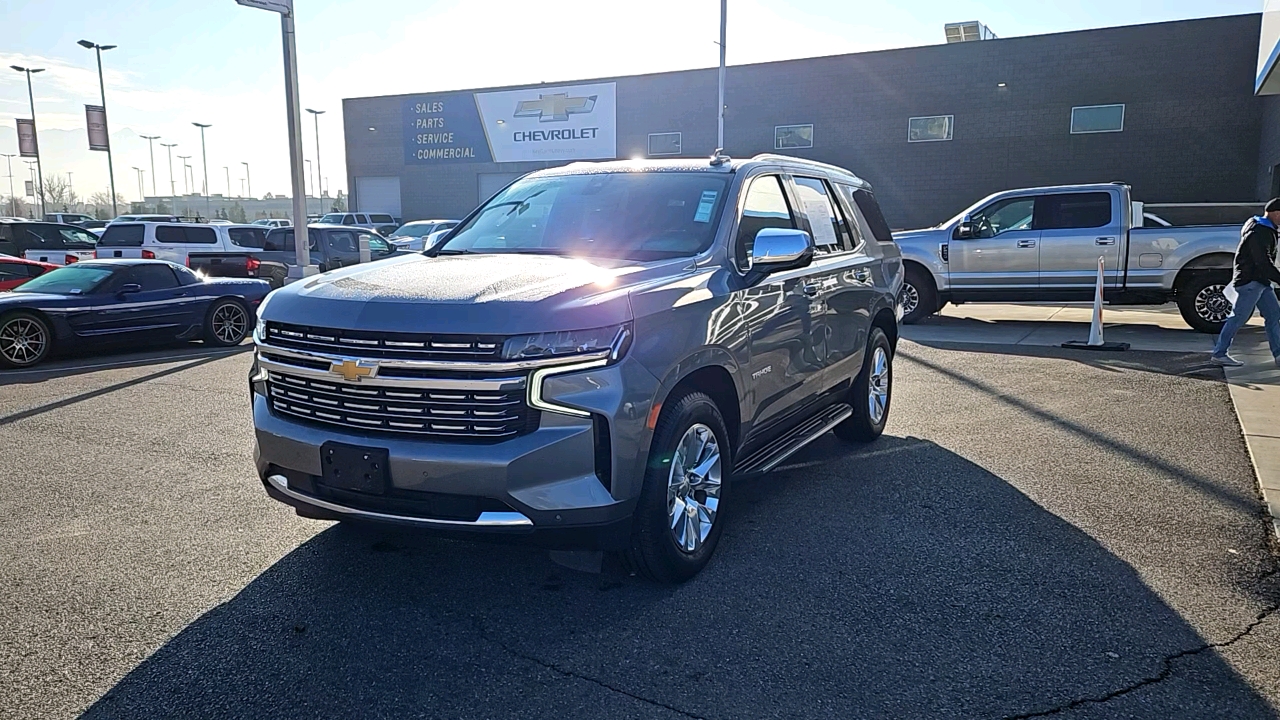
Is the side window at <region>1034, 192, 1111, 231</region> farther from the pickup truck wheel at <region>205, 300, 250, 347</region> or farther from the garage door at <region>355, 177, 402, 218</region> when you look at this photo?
the garage door at <region>355, 177, 402, 218</region>

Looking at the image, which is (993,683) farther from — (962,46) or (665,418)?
(962,46)

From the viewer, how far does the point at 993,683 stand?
316cm

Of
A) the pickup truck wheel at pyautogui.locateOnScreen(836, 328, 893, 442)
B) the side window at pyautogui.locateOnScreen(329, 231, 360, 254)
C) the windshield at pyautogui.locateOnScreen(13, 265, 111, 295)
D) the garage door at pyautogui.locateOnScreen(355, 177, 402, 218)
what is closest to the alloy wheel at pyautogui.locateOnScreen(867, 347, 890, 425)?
the pickup truck wheel at pyautogui.locateOnScreen(836, 328, 893, 442)

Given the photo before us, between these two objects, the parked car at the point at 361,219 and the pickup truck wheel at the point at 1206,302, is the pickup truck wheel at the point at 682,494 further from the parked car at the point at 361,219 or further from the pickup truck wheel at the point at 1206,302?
the parked car at the point at 361,219

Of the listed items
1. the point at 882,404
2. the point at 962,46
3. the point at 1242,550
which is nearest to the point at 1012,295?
the point at 882,404

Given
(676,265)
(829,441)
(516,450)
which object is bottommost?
(829,441)

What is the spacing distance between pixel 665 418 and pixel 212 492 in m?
3.23

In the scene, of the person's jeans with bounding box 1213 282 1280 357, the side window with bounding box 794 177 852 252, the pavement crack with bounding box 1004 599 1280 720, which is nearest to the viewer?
the pavement crack with bounding box 1004 599 1280 720

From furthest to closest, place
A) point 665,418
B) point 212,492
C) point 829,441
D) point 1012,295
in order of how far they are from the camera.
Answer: point 1012,295 → point 829,441 → point 212,492 → point 665,418

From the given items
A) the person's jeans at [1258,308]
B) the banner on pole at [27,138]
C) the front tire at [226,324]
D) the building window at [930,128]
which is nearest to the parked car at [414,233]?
the front tire at [226,324]

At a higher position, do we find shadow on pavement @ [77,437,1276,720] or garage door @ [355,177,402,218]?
garage door @ [355,177,402,218]

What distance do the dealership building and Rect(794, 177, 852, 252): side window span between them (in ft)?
67.8

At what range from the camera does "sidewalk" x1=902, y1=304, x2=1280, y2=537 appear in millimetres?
6387

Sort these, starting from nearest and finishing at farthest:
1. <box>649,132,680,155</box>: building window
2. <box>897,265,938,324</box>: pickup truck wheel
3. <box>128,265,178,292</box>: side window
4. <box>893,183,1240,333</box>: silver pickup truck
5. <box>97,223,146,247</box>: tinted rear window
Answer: <box>128,265,178,292</box>: side window < <box>893,183,1240,333</box>: silver pickup truck < <box>897,265,938,324</box>: pickup truck wheel < <box>97,223,146,247</box>: tinted rear window < <box>649,132,680,155</box>: building window
